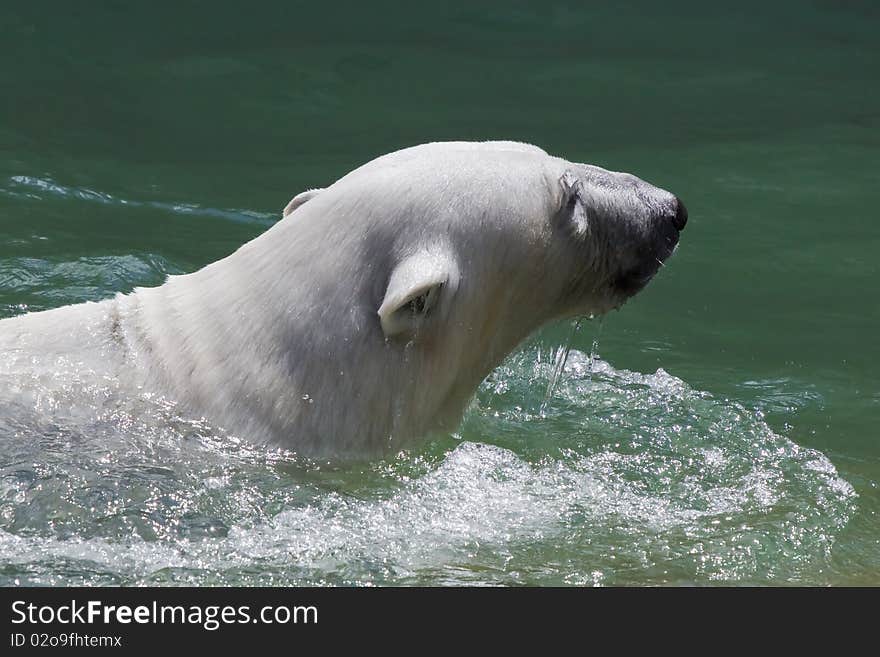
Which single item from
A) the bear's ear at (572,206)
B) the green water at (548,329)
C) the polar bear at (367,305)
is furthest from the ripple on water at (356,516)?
the bear's ear at (572,206)

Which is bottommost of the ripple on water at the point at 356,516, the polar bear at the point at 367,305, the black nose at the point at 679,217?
the ripple on water at the point at 356,516

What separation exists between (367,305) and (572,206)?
73 centimetres

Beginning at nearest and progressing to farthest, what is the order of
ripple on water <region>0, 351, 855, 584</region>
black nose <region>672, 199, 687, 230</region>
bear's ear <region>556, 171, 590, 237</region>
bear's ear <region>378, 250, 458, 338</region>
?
bear's ear <region>378, 250, 458, 338</region> → ripple on water <region>0, 351, 855, 584</region> → bear's ear <region>556, 171, 590, 237</region> → black nose <region>672, 199, 687, 230</region>

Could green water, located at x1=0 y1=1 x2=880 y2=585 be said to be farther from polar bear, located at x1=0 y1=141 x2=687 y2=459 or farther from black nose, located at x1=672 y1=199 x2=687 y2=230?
black nose, located at x1=672 y1=199 x2=687 y2=230

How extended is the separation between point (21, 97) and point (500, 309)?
6.96m

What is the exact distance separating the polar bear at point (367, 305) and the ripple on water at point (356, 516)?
0.45 feet

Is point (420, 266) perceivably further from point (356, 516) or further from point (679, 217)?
Result: point (679, 217)

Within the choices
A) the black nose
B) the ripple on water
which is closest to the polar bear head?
the black nose

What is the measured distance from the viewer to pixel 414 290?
3.82 meters

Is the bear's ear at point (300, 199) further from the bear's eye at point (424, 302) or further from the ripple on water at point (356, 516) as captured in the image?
the ripple on water at point (356, 516)

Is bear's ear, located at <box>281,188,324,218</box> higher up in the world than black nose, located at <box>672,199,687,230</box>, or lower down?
lower down

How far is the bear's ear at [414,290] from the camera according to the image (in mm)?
3844

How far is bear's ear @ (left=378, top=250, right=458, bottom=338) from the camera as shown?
3.84 metres

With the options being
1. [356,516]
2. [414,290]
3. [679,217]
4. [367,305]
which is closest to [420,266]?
[414,290]
